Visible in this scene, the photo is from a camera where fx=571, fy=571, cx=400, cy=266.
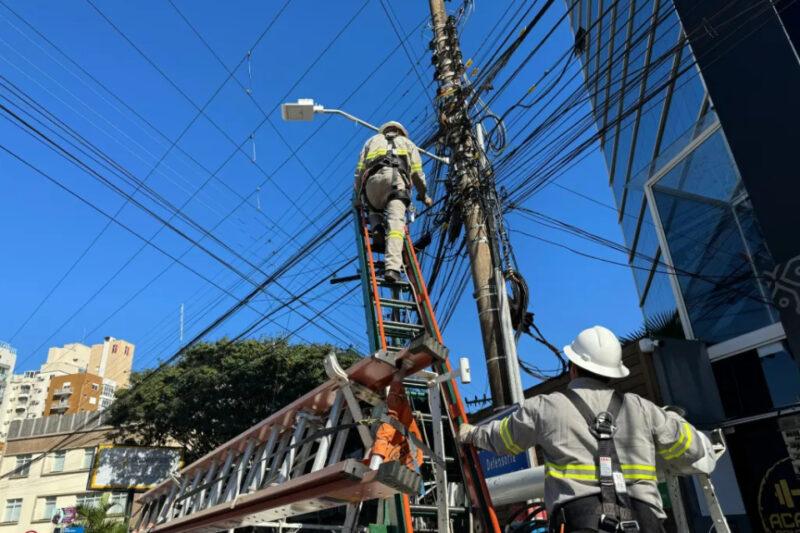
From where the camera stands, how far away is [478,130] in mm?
8750

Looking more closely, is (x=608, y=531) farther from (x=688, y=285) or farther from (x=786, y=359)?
(x=688, y=285)

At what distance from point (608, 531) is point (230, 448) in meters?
3.75

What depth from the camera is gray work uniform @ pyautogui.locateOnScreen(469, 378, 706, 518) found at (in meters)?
2.58

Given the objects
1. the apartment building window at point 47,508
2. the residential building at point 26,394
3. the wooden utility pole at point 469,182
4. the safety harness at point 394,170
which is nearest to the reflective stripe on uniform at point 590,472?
the wooden utility pole at point 469,182

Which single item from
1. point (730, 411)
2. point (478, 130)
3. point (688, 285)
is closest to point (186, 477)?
point (478, 130)

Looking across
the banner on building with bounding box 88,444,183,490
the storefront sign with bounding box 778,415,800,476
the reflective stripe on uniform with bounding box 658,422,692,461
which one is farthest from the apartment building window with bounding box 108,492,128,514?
the reflective stripe on uniform with bounding box 658,422,692,461

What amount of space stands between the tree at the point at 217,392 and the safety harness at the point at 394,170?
546 inches

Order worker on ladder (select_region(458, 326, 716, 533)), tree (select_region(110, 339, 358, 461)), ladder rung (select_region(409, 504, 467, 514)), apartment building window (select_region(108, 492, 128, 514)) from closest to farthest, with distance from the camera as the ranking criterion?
worker on ladder (select_region(458, 326, 716, 533)) < ladder rung (select_region(409, 504, 467, 514)) < tree (select_region(110, 339, 358, 461)) < apartment building window (select_region(108, 492, 128, 514))

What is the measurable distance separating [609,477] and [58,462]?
135ft

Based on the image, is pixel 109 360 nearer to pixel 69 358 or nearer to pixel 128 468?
pixel 69 358

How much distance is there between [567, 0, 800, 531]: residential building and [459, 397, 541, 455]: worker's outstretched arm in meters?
4.21

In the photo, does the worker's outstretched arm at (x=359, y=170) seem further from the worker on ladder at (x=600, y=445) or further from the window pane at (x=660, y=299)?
the window pane at (x=660, y=299)

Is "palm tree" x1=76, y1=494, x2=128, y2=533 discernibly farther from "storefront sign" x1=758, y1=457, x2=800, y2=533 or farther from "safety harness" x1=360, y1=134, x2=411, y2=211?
"storefront sign" x1=758, y1=457, x2=800, y2=533

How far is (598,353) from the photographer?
2924 mm
